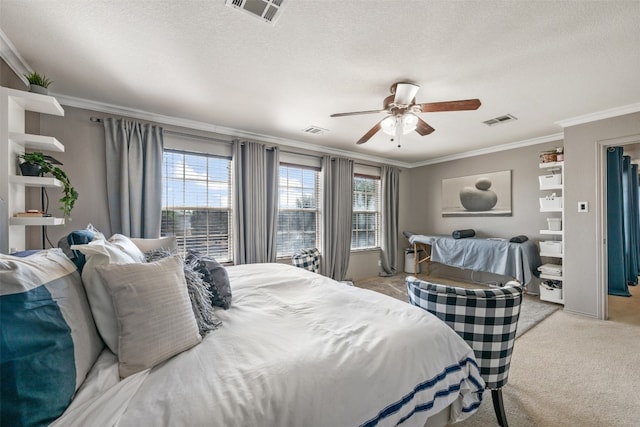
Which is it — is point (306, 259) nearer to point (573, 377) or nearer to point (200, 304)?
point (200, 304)

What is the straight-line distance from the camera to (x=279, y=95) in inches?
108

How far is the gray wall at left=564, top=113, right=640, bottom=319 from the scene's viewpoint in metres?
3.15

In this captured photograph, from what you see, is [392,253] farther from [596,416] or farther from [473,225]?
[596,416]

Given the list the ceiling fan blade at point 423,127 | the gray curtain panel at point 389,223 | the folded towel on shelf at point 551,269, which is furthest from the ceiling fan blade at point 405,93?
the folded towel on shelf at point 551,269

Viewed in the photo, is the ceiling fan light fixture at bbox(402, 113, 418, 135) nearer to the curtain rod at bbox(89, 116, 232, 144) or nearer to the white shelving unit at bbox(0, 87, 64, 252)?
the curtain rod at bbox(89, 116, 232, 144)

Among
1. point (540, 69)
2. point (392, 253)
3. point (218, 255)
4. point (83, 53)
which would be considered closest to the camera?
point (83, 53)

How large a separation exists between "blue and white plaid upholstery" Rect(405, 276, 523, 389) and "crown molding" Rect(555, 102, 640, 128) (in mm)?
2993

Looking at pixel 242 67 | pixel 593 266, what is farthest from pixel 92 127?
pixel 593 266

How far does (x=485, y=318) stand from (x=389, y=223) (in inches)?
161

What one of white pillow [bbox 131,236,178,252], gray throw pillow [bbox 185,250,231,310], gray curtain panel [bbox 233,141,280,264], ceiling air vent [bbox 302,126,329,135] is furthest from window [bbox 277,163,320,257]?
gray throw pillow [bbox 185,250,231,310]

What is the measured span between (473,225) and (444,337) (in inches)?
176

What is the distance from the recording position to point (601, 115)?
10.2 feet

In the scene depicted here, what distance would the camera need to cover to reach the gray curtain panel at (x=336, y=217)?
4680mm

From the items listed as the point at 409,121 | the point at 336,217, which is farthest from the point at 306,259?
the point at 409,121
